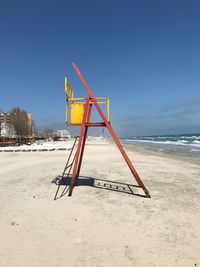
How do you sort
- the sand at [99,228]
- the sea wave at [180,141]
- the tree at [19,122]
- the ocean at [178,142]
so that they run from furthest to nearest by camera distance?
the tree at [19,122], the sea wave at [180,141], the ocean at [178,142], the sand at [99,228]

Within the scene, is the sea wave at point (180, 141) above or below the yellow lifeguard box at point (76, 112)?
below

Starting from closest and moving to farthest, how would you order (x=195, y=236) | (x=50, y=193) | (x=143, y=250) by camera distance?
1. (x=143, y=250)
2. (x=195, y=236)
3. (x=50, y=193)

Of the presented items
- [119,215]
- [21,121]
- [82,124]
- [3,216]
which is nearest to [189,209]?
[119,215]

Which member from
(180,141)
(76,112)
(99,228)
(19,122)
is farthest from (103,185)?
(19,122)

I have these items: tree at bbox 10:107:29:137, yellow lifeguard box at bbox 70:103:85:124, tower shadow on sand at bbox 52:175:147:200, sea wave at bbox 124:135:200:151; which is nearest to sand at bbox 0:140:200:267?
tower shadow on sand at bbox 52:175:147:200

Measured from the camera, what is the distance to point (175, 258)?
3379mm

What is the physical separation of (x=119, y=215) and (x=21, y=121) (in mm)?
82487

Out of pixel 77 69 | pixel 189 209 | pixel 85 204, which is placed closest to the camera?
pixel 189 209

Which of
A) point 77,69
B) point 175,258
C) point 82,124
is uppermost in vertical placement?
point 77,69

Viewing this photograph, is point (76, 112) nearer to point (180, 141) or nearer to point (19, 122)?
point (180, 141)

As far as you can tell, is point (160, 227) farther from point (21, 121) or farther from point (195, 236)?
point (21, 121)

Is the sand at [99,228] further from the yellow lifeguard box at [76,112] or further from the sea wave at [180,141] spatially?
the sea wave at [180,141]

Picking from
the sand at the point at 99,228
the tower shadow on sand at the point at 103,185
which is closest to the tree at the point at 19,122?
the tower shadow on sand at the point at 103,185

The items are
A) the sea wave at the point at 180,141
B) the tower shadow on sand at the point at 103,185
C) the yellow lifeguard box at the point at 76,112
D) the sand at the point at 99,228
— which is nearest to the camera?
the sand at the point at 99,228
